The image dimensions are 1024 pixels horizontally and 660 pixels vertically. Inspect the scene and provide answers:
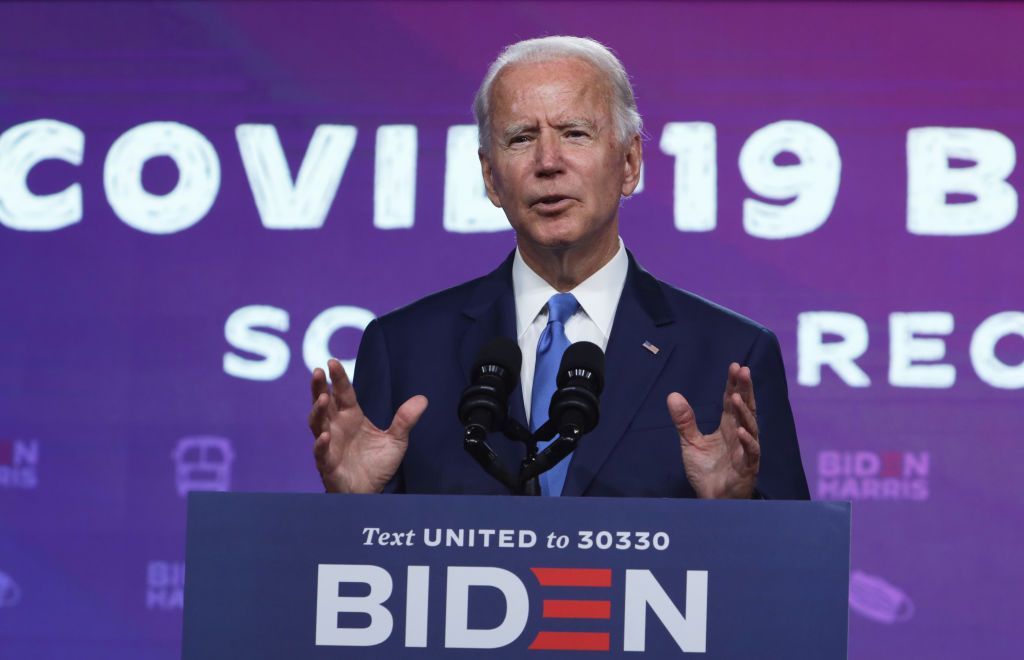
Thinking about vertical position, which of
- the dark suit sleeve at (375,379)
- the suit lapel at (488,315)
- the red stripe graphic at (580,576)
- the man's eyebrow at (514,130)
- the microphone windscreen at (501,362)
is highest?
the man's eyebrow at (514,130)

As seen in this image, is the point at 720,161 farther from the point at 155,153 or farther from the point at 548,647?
the point at 548,647

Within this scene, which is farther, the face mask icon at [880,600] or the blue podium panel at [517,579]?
the face mask icon at [880,600]

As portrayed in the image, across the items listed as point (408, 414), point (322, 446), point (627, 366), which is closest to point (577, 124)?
point (627, 366)

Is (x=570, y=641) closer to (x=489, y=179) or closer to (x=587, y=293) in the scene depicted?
(x=587, y=293)

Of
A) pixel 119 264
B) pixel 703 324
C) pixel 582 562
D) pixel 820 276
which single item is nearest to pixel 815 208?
pixel 820 276

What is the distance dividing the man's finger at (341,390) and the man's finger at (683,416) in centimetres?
42

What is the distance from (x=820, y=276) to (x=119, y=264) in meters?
2.13

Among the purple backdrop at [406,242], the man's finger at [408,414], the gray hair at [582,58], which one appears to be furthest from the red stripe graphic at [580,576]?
the purple backdrop at [406,242]

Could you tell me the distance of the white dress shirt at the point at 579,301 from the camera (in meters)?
2.22

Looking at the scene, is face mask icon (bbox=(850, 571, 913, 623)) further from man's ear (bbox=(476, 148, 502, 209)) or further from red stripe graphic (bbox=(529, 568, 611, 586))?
red stripe graphic (bbox=(529, 568, 611, 586))

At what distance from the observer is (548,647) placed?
1.53 meters

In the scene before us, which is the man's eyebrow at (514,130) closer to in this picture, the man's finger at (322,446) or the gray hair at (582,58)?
the gray hair at (582,58)

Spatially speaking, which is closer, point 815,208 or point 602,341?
point 602,341

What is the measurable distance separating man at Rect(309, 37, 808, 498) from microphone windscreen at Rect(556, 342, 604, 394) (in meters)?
0.37
